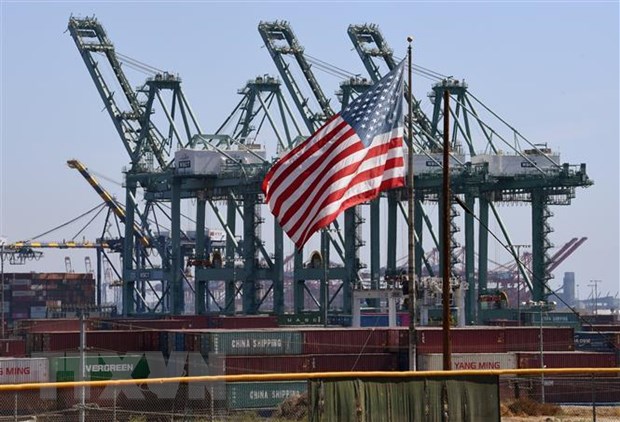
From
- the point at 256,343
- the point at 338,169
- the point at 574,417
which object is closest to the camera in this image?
the point at 338,169

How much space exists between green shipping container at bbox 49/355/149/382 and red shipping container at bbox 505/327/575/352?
60.8 ft

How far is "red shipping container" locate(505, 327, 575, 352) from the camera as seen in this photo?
66375 millimetres

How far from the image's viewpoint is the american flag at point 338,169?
967 inches

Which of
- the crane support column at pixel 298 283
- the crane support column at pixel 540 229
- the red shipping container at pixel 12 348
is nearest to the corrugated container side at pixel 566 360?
the red shipping container at pixel 12 348

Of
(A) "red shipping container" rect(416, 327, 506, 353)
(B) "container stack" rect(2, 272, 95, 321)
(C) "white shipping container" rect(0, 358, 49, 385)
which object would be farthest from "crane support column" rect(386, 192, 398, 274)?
(B) "container stack" rect(2, 272, 95, 321)

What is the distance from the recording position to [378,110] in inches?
1009

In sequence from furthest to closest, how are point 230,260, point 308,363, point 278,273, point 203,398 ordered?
1. point 230,260
2. point 278,273
3. point 308,363
4. point 203,398

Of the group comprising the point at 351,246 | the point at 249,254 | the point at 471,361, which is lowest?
the point at 471,361

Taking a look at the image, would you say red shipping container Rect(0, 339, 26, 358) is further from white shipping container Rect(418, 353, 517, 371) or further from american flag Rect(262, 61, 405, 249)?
american flag Rect(262, 61, 405, 249)

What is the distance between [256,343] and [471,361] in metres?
8.95

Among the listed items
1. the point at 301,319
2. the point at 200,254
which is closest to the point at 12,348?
the point at 301,319

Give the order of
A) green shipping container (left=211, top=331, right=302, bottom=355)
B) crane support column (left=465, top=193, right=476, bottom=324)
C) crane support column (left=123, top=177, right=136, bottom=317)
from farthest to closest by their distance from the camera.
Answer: crane support column (left=123, top=177, right=136, bottom=317) < crane support column (left=465, top=193, right=476, bottom=324) < green shipping container (left=211, top=331, right=302, bottom=355)

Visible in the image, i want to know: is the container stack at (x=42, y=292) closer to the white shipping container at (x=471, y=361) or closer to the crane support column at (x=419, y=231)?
the crane support column at (x=419, y=231)

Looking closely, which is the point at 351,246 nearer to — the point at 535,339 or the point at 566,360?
the point at 535,339
